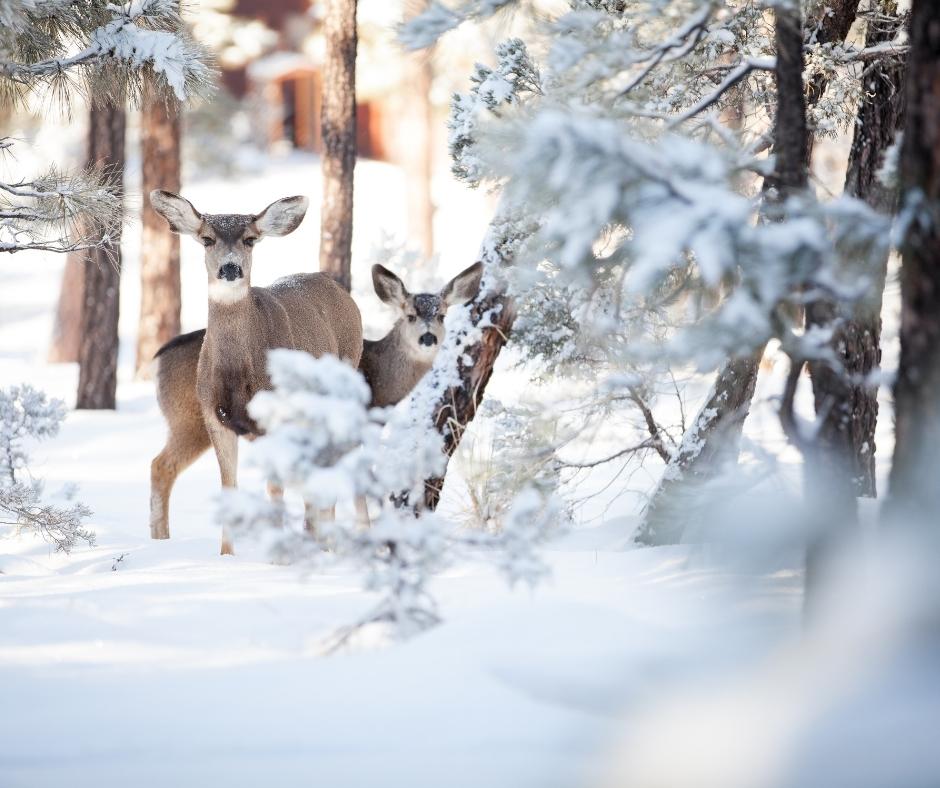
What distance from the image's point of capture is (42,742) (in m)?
3.30

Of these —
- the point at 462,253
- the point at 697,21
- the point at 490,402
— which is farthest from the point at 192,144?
the point at 697,21

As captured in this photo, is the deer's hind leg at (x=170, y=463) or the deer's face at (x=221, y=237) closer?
the deer's face at (x=221, y=237)

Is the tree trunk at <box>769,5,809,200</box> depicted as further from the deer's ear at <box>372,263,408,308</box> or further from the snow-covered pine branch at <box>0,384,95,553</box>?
the snow-covered pine branch at <box>0,384,95,553</box>

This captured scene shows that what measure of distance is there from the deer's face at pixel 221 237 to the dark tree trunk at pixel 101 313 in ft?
22.4

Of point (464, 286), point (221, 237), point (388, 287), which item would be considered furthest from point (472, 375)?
point (221, 237)

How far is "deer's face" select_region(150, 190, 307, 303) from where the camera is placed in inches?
274

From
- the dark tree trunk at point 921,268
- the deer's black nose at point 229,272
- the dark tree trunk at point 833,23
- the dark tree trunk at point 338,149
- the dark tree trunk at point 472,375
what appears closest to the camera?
the dark tree trunk at point 921,268

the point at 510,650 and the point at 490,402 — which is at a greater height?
the point at 490,402

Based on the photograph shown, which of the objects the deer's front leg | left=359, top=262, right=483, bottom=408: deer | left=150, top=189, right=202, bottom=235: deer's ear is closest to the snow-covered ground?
the deer's front leg

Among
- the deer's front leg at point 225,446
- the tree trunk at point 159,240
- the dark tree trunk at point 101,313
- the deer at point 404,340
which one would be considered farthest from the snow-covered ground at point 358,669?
the tree trunk at point 159,240

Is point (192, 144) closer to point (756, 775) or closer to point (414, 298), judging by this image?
point (414, 298)

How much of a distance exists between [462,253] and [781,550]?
21.8m

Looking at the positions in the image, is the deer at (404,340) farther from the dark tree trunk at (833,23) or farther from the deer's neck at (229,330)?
the dark tree trunk at (833,23)

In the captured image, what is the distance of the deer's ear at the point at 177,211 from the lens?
694 centimetres
